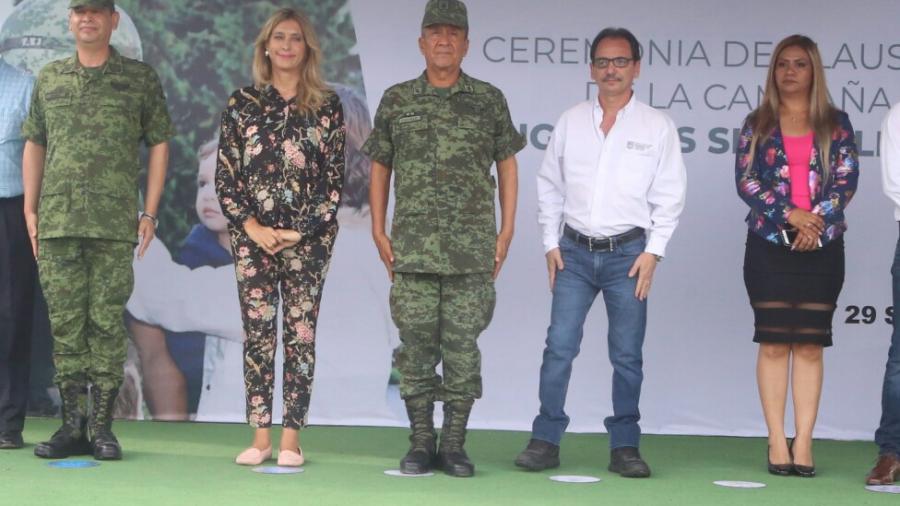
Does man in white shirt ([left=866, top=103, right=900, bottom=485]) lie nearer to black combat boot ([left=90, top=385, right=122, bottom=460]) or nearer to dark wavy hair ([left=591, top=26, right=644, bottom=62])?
dark wavy hair ([left=591, top=26, right=644, bottom=62])

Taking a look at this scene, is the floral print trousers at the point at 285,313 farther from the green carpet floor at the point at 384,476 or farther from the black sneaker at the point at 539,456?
the black sneaker at the point at 539,456

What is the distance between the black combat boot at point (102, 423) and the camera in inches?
207

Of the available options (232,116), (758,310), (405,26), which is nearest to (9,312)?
(232,116)

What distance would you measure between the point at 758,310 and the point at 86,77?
2604 mm

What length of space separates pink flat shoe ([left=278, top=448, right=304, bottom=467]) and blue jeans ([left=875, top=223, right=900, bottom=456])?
2077mm

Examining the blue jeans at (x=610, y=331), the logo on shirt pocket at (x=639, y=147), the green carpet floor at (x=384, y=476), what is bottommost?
the green carpet floor at (x=384, y=476)

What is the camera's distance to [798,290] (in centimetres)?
531

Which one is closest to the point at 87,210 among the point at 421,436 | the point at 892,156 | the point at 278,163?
the point at 278,163

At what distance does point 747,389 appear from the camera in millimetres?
6312

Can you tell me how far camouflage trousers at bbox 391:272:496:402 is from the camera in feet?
16.9

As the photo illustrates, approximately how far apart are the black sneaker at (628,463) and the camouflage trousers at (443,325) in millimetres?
561

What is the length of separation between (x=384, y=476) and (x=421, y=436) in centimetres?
23

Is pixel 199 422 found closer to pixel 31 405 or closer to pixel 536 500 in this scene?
pixel 31 405

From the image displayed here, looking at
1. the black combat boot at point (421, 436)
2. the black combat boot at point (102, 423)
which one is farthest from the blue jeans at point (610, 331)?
the black combat boot at point (102, 423)
